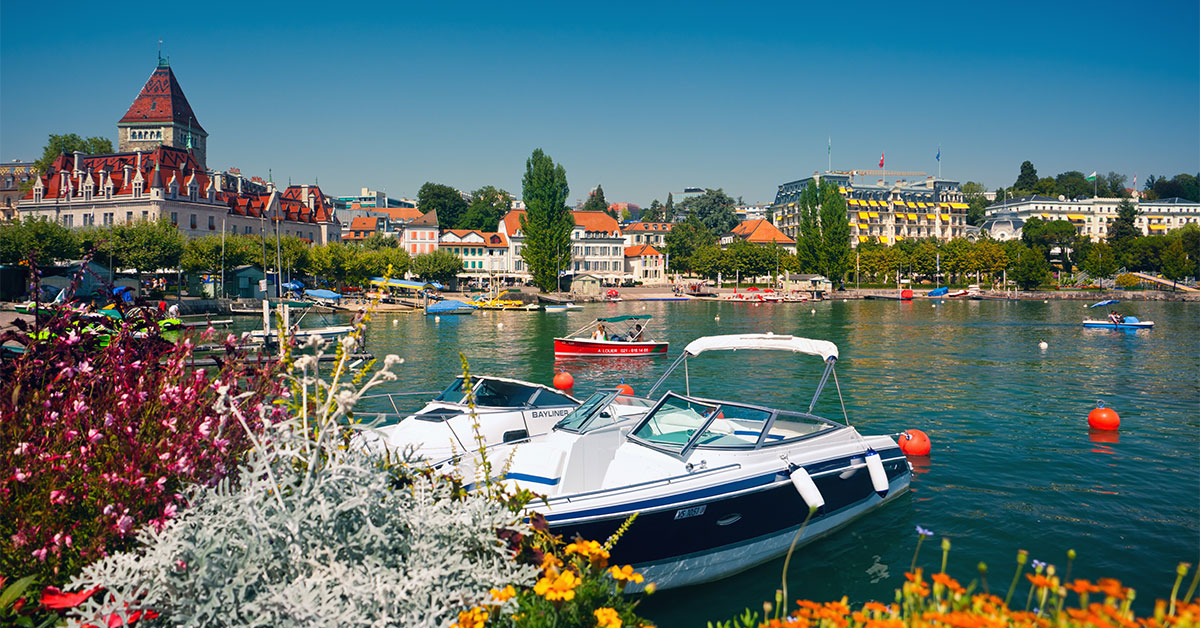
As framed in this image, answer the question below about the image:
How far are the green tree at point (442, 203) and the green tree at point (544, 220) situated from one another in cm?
5614

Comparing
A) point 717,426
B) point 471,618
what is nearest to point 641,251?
point 717,426

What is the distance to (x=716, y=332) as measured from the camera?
49594 mm

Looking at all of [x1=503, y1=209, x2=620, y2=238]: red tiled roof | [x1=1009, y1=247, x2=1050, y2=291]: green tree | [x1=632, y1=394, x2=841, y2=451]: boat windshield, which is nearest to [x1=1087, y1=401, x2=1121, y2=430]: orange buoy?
[x1=632, y1=394, x2=841, y2=451]: boat windshield

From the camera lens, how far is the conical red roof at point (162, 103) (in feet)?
338

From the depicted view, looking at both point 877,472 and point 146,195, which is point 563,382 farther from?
point 146,195

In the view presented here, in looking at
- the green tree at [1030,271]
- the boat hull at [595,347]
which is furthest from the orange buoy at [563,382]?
the green tree at [1030,271]

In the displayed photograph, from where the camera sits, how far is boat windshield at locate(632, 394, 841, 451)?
9.70m

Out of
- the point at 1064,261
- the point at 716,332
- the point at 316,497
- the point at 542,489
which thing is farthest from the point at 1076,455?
the point at 1064,261

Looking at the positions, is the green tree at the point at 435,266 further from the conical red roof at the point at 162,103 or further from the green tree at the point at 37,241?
the conical red roof at the point at 162,103

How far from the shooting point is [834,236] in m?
108

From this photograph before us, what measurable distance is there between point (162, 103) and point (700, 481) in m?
119

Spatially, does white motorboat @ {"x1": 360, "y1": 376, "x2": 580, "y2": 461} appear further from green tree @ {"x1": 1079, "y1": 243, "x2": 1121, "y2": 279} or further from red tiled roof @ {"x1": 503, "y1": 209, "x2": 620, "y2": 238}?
green tree @ {"x1": 1079, "y1": 243, "x2": 1121, "y2": 279}

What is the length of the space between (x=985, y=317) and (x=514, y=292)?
46.9 metres

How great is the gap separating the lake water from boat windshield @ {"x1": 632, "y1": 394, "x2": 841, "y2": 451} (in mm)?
1690
